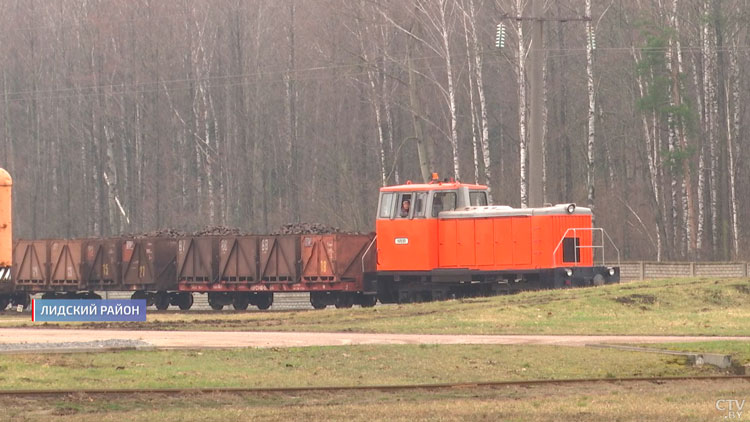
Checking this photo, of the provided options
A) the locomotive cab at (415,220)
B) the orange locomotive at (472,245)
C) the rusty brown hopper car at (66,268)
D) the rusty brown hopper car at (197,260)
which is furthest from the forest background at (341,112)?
the orange locomotive at (472,245)

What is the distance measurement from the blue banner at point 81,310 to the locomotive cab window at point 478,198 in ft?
40.7

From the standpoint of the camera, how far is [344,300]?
38125 mm

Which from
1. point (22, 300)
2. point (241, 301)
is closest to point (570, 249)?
point (241, 301)

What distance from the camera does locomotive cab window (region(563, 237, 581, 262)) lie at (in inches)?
1348

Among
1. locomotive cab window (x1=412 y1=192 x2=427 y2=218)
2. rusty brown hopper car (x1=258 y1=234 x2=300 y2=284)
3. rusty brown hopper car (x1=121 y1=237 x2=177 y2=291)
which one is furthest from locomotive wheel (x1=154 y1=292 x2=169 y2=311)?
locomotive cab window (x1=412 y1=192 x2=427 y2=218)

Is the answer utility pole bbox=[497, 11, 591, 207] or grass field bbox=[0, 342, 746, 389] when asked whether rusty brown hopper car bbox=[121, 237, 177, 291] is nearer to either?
utility pole bbox=[497, 11, 591, 207]

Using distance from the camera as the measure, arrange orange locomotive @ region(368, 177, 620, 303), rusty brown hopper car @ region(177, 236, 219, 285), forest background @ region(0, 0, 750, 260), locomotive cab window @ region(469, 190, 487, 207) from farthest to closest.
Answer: forest background @ region(0, 0, 750, 260) → rusty brown hopper car @ region(177, 236, 219, 285) → locomotive cab window @ region(469, 190, 487, 207) → orange locomotive @ region(368, 177, 620, 303)

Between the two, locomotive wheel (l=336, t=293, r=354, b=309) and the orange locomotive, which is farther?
locomotive wheel (l=336, t=293, r=354, b=309)

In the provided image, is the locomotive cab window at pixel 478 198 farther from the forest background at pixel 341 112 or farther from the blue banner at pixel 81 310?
the forest background at pixel 341 112

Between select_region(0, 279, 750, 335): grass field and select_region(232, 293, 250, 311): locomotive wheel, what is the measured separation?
6451 millimetres

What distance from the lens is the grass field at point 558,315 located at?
27.1 meters

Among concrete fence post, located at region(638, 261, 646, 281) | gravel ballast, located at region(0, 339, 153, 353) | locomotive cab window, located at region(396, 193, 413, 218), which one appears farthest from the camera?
concrete fence post, located at region(638, 261, 646, 281)

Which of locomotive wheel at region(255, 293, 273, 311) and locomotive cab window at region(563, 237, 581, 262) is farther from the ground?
locomotive cab window at region(563, 237, 581, 262)

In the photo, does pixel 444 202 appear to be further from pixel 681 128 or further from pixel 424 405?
pixel 681 128
